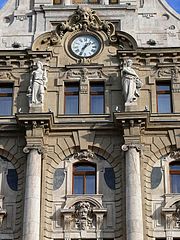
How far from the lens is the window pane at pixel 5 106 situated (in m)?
30.9

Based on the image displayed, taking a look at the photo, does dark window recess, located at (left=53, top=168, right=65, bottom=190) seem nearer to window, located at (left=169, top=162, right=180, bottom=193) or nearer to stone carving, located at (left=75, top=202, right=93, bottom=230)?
stone carving, located at (left=75, top=202, right=93, bottom=230)

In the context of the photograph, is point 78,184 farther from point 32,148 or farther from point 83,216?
point 32,148

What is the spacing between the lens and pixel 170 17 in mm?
33156

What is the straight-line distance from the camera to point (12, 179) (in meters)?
29.2

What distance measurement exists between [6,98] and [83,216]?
21.3ft

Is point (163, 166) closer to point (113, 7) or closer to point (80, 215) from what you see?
point (80, 215)

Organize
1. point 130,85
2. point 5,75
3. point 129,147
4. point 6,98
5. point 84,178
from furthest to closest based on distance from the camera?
point 5,75, point 6,98, point 130,85, point 84,178, point 129,147

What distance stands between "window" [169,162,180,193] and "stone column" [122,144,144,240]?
5.09ft

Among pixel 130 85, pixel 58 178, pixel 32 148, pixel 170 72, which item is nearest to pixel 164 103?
pixel 170 72

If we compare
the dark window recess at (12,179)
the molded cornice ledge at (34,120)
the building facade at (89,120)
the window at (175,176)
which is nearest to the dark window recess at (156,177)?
the building facade at (89,120)

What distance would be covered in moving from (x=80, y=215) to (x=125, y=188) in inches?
78.1

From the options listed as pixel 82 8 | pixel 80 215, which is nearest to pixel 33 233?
pixel 80 215

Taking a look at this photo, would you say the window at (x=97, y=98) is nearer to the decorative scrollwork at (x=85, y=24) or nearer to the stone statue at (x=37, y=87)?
the stone statue at (x=37, y=87)

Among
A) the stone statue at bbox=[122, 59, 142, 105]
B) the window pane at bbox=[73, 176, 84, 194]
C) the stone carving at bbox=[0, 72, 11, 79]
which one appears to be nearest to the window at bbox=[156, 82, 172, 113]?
the stone statue at bbox=[122, 59, 142, 105]
